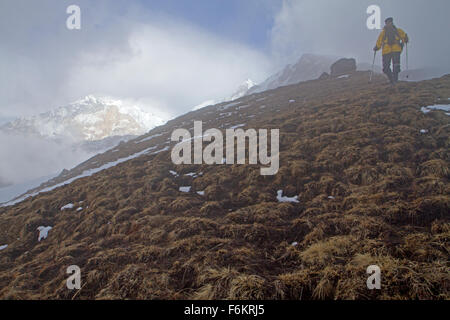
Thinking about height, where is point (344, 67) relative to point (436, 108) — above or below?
above

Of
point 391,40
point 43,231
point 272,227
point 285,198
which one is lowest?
point 43,231

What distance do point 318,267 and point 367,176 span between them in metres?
4.53

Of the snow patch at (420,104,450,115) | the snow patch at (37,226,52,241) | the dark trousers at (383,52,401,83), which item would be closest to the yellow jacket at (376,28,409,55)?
the dark trousers at (383,52,401,83)

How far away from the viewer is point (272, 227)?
5.84 m

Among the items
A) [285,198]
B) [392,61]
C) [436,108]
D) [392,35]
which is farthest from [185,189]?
[392,61]

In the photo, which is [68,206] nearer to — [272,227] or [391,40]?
[272,227]

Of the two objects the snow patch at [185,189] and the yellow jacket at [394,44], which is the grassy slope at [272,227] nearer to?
the snow patch at [185,189]

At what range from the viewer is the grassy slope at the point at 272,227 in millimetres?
3797

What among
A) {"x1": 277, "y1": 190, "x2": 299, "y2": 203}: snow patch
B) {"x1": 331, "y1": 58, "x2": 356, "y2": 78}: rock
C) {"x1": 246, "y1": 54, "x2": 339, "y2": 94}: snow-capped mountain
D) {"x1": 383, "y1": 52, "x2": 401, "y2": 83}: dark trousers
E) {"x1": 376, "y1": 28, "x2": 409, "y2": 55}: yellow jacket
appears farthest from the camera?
{"x1": 246, "y1": 54, "x2": 339, "y2": 94}: snow-capped mountain

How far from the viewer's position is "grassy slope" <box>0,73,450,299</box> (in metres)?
3.80

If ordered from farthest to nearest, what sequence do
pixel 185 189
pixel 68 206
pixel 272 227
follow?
pixel 68 206 < pixel 185 189 < pixel 272 227

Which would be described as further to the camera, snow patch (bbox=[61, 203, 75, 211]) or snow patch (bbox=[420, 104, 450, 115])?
snow patch (bbox=[420, 104, 450, 115])

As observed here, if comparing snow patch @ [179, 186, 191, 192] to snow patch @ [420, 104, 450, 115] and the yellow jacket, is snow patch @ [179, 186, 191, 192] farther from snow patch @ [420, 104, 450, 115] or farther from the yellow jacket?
the yellow jacket
